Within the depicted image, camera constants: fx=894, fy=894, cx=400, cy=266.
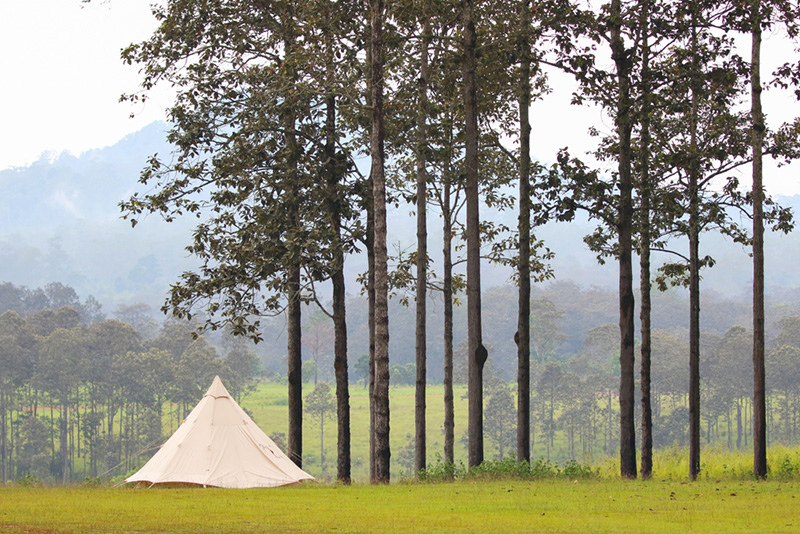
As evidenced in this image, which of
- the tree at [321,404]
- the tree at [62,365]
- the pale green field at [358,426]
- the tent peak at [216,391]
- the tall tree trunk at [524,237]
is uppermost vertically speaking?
the tall tree trunk at [524,237]

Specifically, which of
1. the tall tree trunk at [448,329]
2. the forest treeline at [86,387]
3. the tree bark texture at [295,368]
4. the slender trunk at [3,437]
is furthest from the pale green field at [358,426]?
the tree bark texture at [295,368]

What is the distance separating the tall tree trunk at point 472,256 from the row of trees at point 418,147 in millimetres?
50

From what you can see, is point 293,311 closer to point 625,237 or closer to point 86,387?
point 625,237

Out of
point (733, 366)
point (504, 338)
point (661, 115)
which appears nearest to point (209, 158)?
point (661, 115)

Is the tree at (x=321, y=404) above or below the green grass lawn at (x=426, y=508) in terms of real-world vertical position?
below

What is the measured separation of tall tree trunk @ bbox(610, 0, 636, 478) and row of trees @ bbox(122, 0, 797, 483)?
0.15 ft

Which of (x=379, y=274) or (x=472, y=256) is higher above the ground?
(x=472, y=256)

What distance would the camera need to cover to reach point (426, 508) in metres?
12.7

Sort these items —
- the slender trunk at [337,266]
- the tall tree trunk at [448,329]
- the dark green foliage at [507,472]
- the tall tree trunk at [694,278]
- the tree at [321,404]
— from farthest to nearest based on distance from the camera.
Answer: the tree at [321,404] < the tall tree trunk at [448,329] < the tall tree trunk at [694,278] < the slender trunk at [337,266] < the dark green foliage at [507,472]

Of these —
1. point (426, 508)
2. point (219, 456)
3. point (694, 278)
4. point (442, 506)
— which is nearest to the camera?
point (426, 508)

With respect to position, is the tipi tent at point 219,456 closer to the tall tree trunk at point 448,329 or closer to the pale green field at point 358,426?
the tall tree trunk at point 448,329

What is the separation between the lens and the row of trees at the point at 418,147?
19656 millimetres

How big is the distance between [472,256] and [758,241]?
645 cm

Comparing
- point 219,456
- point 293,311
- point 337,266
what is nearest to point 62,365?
point 293,311
